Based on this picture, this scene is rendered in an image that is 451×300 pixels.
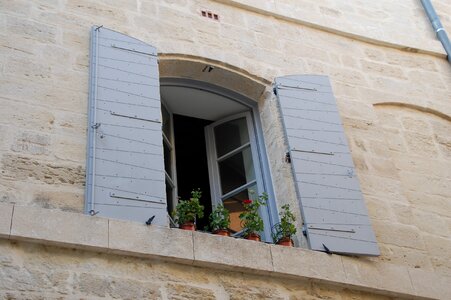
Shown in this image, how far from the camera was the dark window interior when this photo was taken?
22.8ft

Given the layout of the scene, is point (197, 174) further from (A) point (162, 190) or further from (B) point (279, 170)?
(A) point (162, 190)

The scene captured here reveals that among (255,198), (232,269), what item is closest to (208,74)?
(255,198)

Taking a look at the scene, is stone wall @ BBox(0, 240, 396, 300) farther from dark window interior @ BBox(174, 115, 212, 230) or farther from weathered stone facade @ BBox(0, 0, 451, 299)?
dark window interior @ BBox(174, 115, 212, 230)

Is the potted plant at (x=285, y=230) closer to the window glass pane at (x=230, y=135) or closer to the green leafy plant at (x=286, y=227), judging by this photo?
the green leafy plant at (x=286, y=227)

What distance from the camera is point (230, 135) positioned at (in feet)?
20.8

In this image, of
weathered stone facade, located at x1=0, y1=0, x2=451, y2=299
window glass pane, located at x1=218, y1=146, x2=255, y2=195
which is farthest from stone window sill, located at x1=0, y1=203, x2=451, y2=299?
window glass pane, located at x1=218, y1=146, x2=255, y2=195

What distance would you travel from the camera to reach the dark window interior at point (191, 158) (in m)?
6.94

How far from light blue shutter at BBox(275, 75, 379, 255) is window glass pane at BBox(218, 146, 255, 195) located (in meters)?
0.45

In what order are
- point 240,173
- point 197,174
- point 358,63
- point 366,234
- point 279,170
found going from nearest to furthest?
point 366,234 → point 279,170 → point 240,173 → point 358,63 → point 197,174

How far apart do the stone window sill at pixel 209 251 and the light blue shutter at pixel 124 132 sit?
7.3 inches

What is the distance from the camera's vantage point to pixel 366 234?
5293 millimetres

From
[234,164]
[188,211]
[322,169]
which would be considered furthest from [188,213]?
[234,164]

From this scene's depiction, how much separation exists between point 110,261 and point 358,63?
345cm

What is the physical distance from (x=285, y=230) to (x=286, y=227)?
21mm
